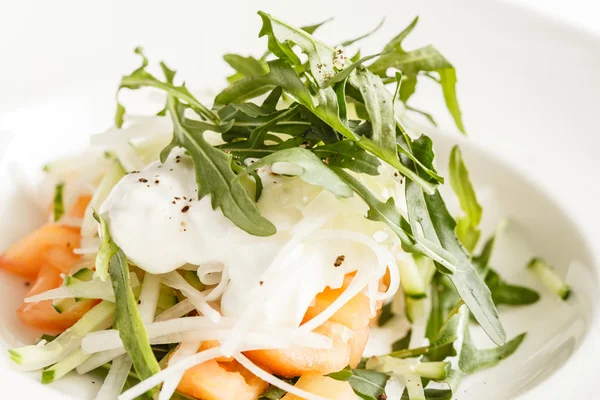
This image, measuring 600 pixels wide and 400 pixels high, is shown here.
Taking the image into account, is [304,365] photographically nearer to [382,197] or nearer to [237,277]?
→ [237,277]

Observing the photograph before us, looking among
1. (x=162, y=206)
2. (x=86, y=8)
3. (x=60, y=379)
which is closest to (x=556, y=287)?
(x=162, y=206)

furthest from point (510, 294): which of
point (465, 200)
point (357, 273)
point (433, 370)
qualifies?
point (357, 273)

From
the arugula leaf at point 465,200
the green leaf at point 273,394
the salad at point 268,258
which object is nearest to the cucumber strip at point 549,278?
the arugula leaf at point 465,200

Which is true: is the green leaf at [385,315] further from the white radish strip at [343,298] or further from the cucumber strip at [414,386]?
the white radish strip at [343,298]

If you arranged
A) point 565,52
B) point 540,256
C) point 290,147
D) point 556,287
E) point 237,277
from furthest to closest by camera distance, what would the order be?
point 565,52
point 540,256
point 556,287
point 290,147
point 237,277

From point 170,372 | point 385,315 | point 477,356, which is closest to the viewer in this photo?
point 170,372

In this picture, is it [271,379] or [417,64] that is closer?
[271,379]

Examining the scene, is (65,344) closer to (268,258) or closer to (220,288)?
(220,288)
